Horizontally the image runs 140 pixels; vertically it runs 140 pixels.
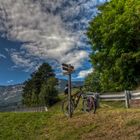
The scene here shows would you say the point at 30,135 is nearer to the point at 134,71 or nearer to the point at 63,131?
the point at 63,131

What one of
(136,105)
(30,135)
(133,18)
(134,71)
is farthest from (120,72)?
(30,135)

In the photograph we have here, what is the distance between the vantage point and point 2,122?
2261cm

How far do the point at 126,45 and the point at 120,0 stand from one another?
6657mm

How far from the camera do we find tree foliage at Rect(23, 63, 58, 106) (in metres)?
99.4

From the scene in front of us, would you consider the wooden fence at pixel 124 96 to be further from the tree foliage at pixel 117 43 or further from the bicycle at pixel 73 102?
the tree foliage at pixel 117 43

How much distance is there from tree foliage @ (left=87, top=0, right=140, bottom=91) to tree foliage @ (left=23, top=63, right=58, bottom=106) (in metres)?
49.9

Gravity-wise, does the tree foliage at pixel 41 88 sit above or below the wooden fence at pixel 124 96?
above

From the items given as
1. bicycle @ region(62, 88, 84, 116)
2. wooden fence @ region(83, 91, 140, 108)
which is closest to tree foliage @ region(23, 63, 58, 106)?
wooden fence @ region(83, 91, 140, 108)

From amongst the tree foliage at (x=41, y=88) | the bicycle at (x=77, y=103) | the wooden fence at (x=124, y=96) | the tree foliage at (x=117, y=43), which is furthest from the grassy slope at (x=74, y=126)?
the tree foliage at (x=41, y=88)

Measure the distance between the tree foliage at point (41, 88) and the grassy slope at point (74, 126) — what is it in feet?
249

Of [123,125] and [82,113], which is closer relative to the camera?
[123,125]

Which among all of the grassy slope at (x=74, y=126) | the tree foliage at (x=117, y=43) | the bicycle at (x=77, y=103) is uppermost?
the tree foliage at (x=117, y=43)

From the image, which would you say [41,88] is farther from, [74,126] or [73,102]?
[74,126]

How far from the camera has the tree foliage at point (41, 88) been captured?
99.4 metres
